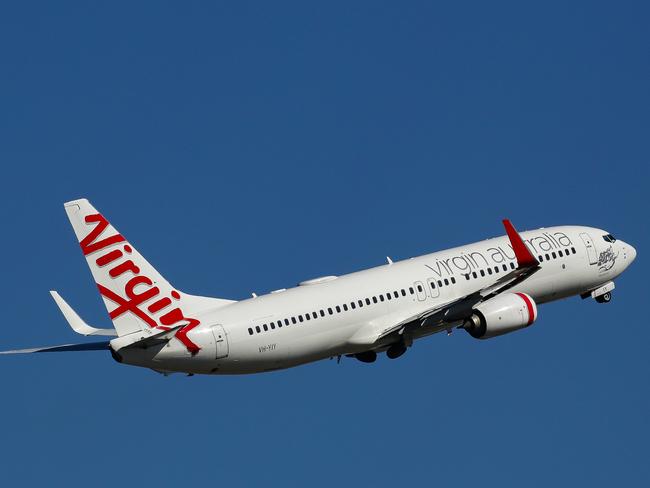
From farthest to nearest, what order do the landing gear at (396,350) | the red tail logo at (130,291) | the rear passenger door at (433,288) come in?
the rear passenger door at (433,288)
the landing gear at (396,350)
the red tail logo at (130,291)

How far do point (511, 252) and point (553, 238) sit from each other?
3709mm

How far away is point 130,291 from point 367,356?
45.9 ft

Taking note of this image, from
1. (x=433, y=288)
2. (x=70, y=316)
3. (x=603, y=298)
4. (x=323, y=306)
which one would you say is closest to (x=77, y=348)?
(x=70, y=316)

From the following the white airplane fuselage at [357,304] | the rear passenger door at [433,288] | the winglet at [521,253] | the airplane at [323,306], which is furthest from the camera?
the rear passenger door at [433,288]

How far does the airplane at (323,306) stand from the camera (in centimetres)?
6994

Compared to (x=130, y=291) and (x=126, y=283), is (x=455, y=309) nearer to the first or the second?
(x=130, y=291)

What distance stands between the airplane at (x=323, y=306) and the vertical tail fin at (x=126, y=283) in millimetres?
45

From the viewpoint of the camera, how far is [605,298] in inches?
3428

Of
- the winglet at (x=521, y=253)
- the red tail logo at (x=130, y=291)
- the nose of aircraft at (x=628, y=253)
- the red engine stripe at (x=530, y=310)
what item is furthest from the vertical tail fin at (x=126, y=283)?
the nose of aircraft at (x=628, y=253)

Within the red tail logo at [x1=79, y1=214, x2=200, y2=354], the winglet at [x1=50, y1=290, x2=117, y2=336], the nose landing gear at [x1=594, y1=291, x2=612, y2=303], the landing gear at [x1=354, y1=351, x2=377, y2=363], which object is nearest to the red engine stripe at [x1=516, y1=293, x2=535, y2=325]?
the landing gear at [x1=354, y1=351, x2=377, y2=363]

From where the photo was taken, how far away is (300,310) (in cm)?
7325

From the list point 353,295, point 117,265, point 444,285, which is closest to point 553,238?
point 444,285

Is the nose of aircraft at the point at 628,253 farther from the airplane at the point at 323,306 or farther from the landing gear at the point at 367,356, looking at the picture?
the landing gear at the point at 367,356

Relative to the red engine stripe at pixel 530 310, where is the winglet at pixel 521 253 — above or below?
above
